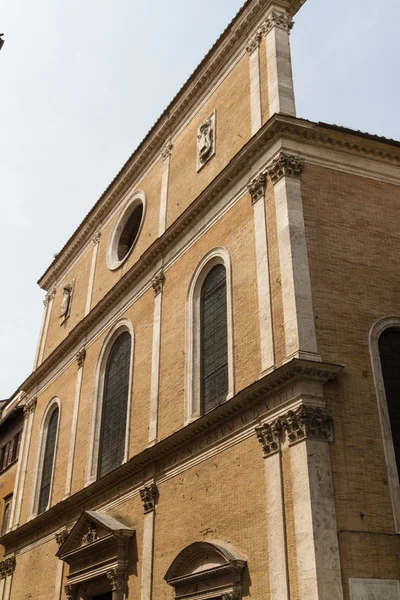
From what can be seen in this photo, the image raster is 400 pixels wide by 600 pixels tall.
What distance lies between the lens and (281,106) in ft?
49.0

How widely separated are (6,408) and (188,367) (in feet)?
69.6

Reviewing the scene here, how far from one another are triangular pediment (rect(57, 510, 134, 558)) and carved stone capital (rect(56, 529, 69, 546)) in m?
0.64

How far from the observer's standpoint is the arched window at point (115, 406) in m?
17.8

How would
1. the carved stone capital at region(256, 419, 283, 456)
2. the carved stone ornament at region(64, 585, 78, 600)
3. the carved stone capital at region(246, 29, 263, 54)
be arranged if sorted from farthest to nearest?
the carved stone ornament at region(64, 585, 78, 600), the carved stone capital at region(246, 29, 263, 54), the carved stone capital at region(256, 419, 283, 456)

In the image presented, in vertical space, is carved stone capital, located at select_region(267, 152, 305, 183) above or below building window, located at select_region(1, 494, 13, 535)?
above

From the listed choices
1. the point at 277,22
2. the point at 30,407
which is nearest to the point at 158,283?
the point at 277,22

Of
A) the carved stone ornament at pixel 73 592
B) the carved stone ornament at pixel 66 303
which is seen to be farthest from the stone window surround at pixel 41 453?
the carved stone ornament at pixel 73 592

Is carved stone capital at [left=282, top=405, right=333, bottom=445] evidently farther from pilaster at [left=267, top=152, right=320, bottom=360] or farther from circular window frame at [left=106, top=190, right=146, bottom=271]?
circular window frame at [left=106, top=190, right=146, bottom=271]

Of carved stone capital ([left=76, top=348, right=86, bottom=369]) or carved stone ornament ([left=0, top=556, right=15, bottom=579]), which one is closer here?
carved stone capital ([left=76, top=348, right=86, bottom=369])

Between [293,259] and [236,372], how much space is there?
2.41m

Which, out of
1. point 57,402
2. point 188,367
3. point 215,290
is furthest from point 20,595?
point 215,290

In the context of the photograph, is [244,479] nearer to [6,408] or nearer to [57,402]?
[57,402]

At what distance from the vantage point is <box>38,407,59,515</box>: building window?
21.4m

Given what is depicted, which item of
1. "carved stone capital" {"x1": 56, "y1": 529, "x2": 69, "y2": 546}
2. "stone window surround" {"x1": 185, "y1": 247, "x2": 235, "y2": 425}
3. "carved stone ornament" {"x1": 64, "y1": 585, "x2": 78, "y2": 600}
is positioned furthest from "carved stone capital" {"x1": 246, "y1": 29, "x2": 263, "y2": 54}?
"carved stone ornament" {"x1": 64, "y1": 585, "x2": 78, "y2": 600}
